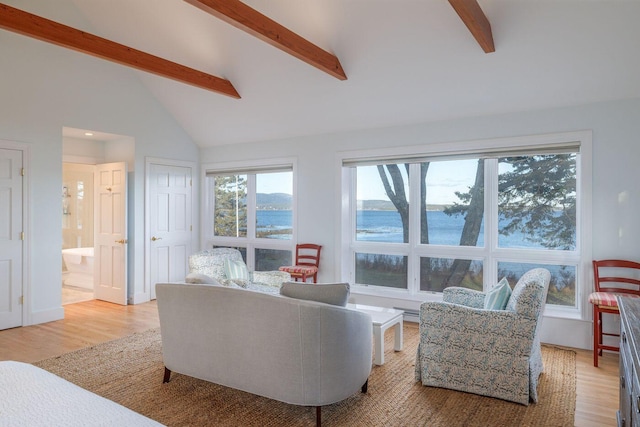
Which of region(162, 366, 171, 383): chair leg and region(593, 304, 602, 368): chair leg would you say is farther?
region(593, 304, 602, 368): chair leg

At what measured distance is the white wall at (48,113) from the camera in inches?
179

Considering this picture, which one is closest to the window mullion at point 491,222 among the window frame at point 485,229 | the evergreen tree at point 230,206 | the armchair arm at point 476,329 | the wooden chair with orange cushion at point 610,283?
the window frame at point 485,229

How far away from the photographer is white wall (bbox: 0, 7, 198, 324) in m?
4.54

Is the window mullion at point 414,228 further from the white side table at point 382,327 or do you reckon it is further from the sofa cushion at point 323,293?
the sofa cushion at point 323,293

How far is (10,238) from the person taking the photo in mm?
4555

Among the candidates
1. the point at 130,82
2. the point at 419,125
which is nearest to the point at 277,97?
the point at 419,125

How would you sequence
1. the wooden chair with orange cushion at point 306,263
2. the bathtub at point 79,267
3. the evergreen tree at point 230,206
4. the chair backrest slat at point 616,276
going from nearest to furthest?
the chair backrest slat at point 616,276
the wooden chair with orange cushion at point 306,263
the evergreen tree at point 230,206
the bathtub at point 79,267

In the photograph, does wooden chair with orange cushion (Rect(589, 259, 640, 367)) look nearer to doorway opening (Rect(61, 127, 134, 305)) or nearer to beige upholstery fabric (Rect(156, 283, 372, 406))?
beige upholstery fabric (Rect(156, 283, 372, 406))

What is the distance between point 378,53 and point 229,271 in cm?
266

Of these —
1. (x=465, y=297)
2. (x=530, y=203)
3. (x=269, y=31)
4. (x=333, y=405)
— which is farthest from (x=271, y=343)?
(x=530, y=203)

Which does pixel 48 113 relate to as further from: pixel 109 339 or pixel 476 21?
Answer: pixel 476 21

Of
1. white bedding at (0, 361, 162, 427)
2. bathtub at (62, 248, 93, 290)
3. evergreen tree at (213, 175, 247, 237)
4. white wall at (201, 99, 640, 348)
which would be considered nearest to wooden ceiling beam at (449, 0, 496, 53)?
white wall at (201, 99, 640, 348)

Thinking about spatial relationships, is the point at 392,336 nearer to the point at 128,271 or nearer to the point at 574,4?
the point at 574,4

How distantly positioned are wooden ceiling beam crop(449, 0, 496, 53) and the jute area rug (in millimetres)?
2671
